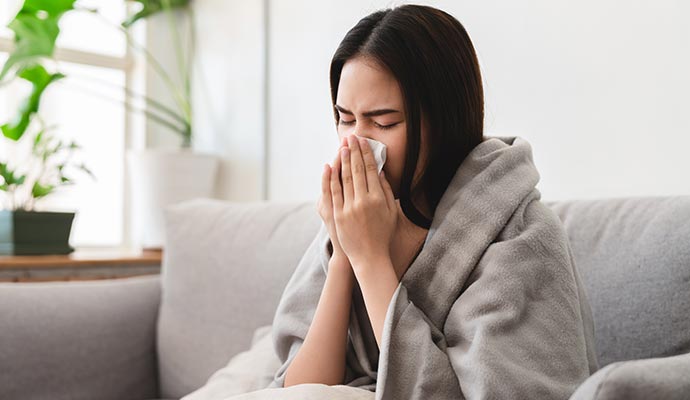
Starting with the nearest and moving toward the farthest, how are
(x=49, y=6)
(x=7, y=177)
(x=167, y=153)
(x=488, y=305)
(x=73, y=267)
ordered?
(x=488, y=305)
(x=7, y=177)
(x=73, y=267)
(x=49, y=6)
(x=167, y=153)

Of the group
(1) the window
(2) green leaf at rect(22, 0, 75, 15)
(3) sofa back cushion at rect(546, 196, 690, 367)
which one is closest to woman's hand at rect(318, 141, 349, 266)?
(3) sofa back cushion at rect(546, 196, 690, 367)

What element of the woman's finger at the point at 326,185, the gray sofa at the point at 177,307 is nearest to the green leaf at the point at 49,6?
the gray sofa at the point at 177,307

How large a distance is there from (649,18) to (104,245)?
2277mm

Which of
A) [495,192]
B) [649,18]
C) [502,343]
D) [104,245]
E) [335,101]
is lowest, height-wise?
[104,245]

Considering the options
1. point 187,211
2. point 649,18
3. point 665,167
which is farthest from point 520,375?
point 187,211

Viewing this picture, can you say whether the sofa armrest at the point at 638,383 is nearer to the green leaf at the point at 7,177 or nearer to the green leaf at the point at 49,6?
the green leaf at the point at 7,177

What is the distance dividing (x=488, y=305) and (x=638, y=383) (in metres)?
0.27

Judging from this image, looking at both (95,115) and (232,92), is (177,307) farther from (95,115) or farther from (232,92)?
(95,115)

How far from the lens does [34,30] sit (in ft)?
7.79

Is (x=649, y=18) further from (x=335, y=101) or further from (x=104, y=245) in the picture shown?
(x=104, y=245)

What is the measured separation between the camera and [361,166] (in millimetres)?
1071

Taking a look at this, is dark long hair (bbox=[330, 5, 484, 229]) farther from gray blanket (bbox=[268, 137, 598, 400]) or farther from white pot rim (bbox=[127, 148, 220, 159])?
white pot rim (bbox=[127, 148, 220, 159])

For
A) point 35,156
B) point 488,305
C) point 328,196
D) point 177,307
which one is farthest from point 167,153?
point 488,305

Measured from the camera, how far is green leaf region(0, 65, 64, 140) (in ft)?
7.72
